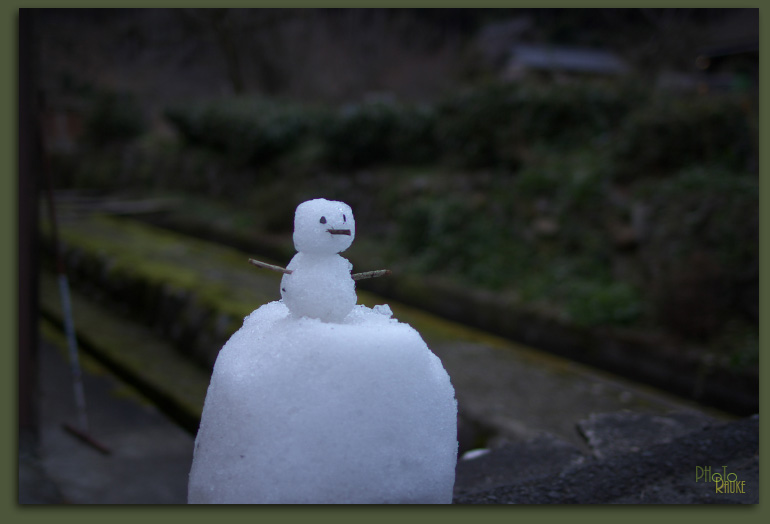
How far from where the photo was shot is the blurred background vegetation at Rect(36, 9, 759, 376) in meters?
4.68

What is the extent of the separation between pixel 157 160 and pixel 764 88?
10.3 m

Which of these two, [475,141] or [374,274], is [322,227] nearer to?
[374,274]

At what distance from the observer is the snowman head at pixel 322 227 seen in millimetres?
1529

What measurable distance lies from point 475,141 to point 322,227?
564cm

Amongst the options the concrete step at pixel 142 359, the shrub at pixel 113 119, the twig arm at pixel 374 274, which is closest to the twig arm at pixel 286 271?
the twig arm at pixel 374 274

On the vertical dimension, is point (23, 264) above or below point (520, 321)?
Answer: above

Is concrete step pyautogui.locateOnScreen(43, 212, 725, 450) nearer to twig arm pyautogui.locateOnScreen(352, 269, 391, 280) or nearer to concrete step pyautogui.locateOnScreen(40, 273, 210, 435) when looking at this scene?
concrete step pyautogui.locateOnScreen(40, 273, 210, 435)

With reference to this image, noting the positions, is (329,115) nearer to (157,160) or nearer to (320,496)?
(157,160)

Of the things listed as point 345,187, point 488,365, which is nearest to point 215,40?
A: point 345,187

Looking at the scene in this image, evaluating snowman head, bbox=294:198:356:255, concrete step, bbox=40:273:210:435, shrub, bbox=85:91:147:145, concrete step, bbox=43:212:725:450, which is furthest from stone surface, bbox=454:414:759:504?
shrub, bbox=85:91:147:145

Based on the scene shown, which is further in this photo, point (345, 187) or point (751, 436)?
point (345, 187)

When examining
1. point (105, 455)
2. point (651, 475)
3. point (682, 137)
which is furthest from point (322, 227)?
point (682, 137)

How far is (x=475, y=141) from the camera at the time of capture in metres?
6.93

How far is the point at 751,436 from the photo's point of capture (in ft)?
8.51
